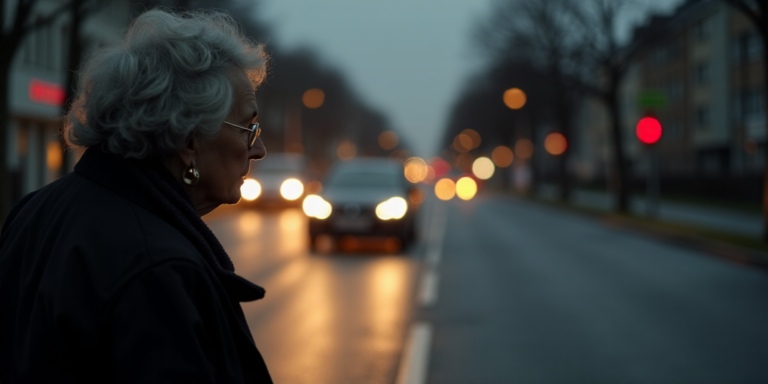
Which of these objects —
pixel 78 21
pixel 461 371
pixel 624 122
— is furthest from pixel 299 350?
pixel 624 122

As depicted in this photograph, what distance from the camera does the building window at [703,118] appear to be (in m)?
57.3

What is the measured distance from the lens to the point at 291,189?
3166 cm

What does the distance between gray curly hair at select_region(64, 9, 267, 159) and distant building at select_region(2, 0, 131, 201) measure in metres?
26.2

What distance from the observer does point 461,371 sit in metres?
6.33

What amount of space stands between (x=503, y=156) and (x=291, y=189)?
60.4m

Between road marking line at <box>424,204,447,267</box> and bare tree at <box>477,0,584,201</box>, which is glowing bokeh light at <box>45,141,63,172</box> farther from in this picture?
bare tree at <box>477,0,584,201</box>

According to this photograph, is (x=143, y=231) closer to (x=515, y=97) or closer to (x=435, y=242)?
(x=435, y=242)

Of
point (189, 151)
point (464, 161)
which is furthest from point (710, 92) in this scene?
point (464, 161)

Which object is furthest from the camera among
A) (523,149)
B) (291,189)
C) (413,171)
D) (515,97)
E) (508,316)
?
(523,149)

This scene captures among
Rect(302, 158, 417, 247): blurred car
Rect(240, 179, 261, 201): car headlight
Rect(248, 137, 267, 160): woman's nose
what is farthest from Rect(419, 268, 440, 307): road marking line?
Rect(240, 179, 261, 201): car headlight

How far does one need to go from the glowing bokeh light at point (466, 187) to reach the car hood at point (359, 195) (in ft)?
151

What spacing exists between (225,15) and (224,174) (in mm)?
624

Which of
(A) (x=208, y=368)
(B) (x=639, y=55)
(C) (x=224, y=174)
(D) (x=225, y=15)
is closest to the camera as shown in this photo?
(A) (x=208, y=368)

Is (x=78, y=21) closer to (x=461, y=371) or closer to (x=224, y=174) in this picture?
(x=461, y=371)
